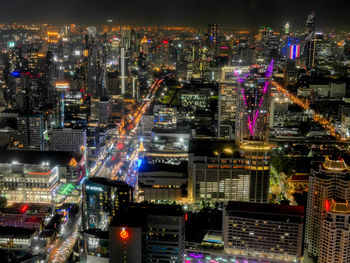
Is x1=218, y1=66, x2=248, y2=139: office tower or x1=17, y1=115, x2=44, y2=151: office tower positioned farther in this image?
x1=218, y1=66, x2=248, y2=139: office tower

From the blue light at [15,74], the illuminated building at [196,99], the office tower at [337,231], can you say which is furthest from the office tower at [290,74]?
the office tower at [337,231]

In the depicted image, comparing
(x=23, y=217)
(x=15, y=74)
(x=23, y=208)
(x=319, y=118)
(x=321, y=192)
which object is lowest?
(x=23, y=217)

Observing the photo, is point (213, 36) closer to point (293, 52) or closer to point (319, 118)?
point (293, 52)

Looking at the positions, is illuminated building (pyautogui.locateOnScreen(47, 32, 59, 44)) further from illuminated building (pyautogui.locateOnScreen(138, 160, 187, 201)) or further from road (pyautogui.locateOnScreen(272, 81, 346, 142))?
illuminated building (pyautogui.locateOnScreen(138, 160, 187, 201))

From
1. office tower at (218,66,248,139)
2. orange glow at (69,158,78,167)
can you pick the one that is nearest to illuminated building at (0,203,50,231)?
orange glow at (69,158,78,167)

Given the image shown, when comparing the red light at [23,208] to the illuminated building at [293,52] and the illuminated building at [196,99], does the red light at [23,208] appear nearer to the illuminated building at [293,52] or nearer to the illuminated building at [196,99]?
the illuminated building at [196,99]

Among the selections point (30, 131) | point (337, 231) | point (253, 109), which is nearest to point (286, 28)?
point (253, 109)
